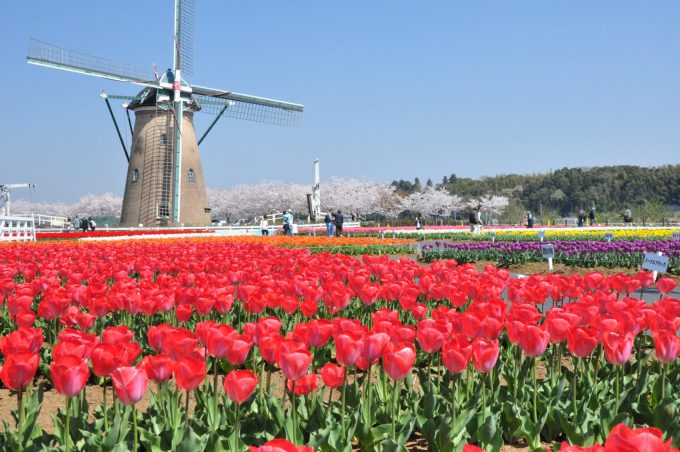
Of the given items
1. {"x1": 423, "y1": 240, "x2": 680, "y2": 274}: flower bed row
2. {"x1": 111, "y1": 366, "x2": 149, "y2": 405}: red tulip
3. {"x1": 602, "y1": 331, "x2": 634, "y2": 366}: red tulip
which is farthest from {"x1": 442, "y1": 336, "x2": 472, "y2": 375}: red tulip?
{"x1": 423, "y1": 240, "x2": 680, "y2": 274}: flower bed row

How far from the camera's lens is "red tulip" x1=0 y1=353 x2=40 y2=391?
236cm

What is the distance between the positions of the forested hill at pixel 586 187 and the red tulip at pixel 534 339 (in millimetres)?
94297

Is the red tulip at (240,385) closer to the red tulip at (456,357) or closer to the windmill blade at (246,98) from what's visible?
the red tulip at (456,357)

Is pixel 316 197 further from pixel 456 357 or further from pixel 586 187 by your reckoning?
pixel 586 187

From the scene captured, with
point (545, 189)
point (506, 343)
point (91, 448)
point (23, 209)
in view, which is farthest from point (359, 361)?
point (23, 209)

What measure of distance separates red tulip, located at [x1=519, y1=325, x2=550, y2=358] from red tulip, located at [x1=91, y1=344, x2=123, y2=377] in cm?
174

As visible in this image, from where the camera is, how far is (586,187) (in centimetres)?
10550

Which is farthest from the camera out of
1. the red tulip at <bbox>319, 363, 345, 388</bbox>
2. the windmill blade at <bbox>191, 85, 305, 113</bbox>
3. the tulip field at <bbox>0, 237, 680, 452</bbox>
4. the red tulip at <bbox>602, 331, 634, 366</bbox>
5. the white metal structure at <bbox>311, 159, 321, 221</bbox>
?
the white metal structure at <bbox>311, 159, 321, 221</bbox>

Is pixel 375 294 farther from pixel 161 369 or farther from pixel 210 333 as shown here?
pixel 161 369

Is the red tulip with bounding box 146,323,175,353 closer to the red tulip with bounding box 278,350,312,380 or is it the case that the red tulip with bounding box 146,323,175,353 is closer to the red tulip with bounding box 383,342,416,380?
the red tulip with bounding box 278,350,312,380

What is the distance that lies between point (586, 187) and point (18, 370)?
111246 mm

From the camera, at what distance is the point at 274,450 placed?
4.60 feet

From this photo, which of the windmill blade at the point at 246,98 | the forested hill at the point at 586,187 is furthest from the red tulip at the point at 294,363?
the forested hill at the point at 586,187

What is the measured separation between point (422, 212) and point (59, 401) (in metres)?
87.8
